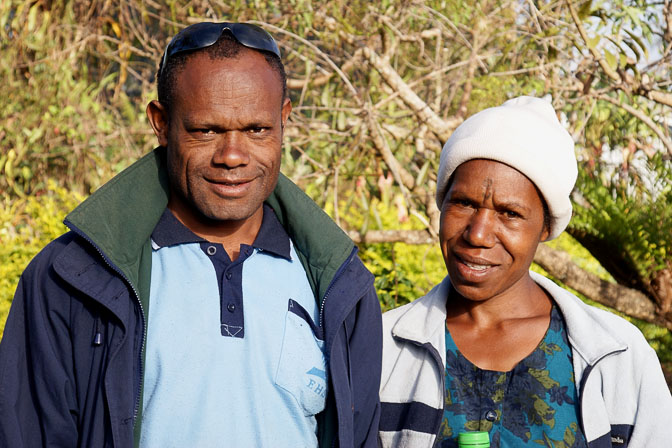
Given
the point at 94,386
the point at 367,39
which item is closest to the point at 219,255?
the point at 94,386

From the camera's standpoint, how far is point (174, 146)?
1911mm

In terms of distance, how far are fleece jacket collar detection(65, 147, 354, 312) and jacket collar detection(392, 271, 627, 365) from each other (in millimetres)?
282

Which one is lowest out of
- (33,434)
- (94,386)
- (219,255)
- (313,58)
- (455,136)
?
(33,434)

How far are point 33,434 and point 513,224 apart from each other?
1.27m

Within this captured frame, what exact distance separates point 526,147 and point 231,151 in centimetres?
75

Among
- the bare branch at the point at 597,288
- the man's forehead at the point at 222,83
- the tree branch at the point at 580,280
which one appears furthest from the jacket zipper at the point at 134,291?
the bare branch at the point at 597,288

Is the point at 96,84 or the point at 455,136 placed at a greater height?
the point at 96,84

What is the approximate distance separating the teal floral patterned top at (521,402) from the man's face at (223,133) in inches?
28.4

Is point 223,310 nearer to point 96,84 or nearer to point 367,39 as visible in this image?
point 367,39

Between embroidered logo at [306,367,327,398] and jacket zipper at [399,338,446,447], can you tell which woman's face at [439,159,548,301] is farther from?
embroidered logo at [306,367,327,398]

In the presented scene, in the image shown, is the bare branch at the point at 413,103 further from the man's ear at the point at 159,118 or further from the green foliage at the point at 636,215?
the man's ear at the point at 159,118

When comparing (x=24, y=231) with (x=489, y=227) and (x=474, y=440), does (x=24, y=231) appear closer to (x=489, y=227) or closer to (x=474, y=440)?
(x=489, y=227)

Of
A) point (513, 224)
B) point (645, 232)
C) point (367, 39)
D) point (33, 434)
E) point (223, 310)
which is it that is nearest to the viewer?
point (33, 434)

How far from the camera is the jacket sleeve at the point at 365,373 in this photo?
6.59 feet
